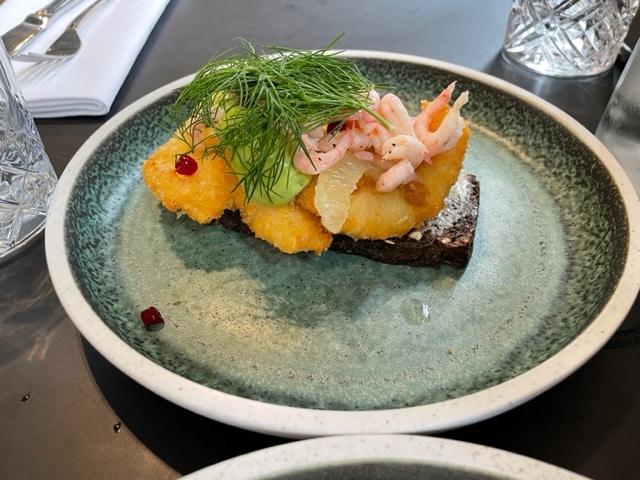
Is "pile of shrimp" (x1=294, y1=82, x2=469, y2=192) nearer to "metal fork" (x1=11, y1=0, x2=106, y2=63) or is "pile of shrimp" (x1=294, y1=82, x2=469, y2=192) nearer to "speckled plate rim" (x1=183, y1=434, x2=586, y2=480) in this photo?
"speckled plate rim" (x1=183, y1=434, x2=586, y2=480)

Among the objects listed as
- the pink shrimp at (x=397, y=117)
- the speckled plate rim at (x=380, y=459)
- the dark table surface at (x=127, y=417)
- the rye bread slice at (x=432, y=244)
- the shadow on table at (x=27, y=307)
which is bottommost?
the shadow on table at (x=27, y=307)

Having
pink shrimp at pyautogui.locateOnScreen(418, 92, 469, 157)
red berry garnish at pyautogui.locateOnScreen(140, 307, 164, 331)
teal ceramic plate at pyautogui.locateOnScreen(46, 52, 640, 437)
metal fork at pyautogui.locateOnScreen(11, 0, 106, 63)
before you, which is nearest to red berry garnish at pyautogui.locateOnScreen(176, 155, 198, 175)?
teal ceramic plate at pyautogui.locateOnScreen(46, 52, 640, 437)

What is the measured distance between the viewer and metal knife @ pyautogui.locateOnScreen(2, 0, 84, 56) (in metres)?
2.71

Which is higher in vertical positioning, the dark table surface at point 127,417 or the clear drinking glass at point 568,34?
the clear drinking glass at point 568,34

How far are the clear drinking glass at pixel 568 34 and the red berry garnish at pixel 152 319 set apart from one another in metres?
2.23

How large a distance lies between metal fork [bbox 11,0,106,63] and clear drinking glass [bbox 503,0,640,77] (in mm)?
2156

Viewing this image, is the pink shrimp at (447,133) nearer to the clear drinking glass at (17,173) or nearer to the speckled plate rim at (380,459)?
→ the speckled plate rim at (380,459)

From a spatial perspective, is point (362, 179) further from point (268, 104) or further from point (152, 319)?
point (152, 319)

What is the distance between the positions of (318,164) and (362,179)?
174 mm

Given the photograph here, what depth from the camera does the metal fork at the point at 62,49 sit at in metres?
2.63

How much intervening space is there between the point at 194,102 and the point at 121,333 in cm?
77

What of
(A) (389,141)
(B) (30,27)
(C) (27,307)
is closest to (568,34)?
(A) (389,141)

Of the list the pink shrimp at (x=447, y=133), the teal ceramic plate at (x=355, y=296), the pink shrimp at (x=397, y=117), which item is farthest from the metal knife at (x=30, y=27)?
the pink shrimp at (x=447, y=133)

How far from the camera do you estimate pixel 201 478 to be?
828 mm
